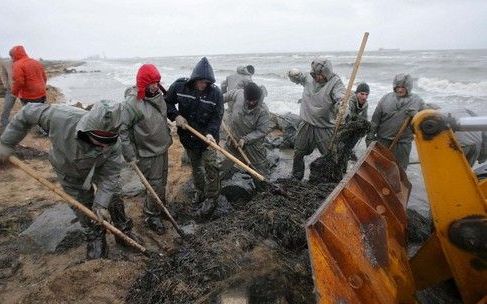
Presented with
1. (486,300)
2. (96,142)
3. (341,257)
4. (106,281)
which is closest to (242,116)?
(96,142)

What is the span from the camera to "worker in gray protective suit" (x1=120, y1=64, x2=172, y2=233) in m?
4.10

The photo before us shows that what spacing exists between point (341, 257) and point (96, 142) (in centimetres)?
235

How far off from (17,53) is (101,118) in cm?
570

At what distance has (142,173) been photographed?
15.0 ft

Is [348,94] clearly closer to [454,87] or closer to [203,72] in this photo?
[203,72]

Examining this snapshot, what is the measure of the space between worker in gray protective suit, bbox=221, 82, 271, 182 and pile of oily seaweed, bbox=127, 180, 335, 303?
1959 mm

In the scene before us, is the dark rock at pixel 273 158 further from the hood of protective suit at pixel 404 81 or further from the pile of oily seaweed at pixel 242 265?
the pile of oily seaweed at pixel 242 265

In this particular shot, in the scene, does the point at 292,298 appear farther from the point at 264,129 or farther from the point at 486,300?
the point at 264,129

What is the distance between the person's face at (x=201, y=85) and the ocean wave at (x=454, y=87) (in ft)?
57.2

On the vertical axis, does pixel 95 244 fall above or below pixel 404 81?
below

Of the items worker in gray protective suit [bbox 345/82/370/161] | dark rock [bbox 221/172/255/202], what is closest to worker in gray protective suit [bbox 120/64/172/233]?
dark rock [bbox 221/172/255/202]

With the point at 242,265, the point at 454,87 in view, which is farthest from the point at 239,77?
the point at 454,87

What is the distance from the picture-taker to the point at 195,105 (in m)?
4.81

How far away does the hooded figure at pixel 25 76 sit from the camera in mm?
7324
